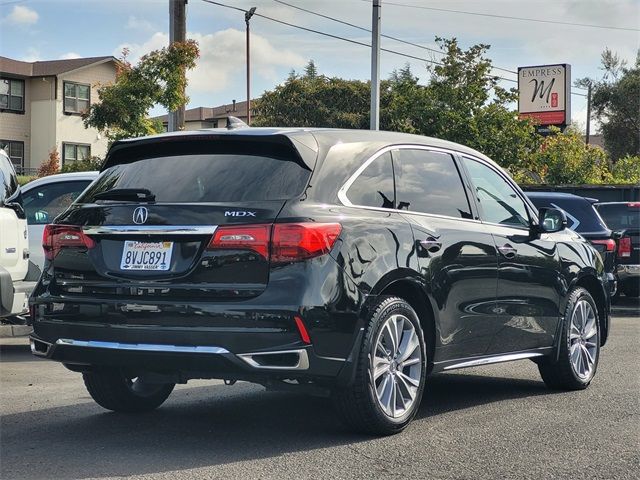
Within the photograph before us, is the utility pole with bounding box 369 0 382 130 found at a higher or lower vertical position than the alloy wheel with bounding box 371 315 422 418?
higher

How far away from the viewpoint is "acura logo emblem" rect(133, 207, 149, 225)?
5938 mm

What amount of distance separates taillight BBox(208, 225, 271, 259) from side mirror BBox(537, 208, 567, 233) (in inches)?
117

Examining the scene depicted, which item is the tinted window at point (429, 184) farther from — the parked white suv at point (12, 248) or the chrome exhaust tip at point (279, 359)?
the parked white suv at point (12, 248)

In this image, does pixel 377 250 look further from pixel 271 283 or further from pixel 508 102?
→ pixel 508 102

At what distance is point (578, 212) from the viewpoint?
53.4ft

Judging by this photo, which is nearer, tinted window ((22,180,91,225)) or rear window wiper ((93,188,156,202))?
rear window wiper ((93,188,156,202))

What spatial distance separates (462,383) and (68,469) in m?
4.10

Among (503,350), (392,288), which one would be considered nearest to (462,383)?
(503,350)

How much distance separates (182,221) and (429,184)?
190cm

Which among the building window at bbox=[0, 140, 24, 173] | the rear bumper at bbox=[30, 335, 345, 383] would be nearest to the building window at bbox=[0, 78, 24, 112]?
the building window at bbox=[0, 140, 24, 173]

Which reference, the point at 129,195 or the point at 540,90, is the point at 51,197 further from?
the point at 540,90

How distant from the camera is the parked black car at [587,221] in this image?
51.5ft

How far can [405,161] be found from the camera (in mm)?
6844

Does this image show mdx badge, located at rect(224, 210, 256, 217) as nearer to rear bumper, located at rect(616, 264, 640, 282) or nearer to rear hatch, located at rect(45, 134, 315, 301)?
rear hatch, located at rect(45, 134, 315, 301)
